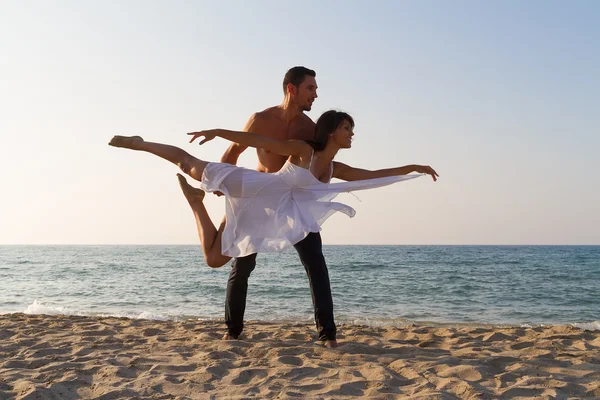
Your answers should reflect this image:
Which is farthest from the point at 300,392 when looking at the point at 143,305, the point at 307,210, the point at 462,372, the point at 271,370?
the point at 143,305

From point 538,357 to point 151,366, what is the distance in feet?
9.92

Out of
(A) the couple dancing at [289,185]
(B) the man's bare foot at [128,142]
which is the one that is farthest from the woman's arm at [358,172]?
(B) the man's bare foot at [128,142]

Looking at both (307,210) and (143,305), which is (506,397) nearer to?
(307,210)

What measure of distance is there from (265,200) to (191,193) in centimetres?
82

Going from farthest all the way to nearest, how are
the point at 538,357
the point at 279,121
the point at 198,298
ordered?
the point at 198,298 → the point at 279,121 → the point at 538,357

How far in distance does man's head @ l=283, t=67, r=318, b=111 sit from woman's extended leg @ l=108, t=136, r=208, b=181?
963mm

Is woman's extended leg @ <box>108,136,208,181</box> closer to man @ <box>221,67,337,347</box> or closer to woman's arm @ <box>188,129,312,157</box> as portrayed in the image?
man @ <box>221,67,337,347</box>

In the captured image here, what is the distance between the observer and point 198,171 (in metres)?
4.79

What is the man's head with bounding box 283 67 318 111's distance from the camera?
4777 mm

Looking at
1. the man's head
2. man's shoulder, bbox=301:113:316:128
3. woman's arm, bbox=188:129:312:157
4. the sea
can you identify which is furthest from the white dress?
the sea

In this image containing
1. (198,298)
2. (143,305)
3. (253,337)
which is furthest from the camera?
(198,298)

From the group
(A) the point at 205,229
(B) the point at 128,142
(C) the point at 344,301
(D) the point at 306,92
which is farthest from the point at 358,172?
(C) the point at 344,301

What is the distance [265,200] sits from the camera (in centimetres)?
471

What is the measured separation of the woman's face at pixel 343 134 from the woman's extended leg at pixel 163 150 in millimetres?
1162
